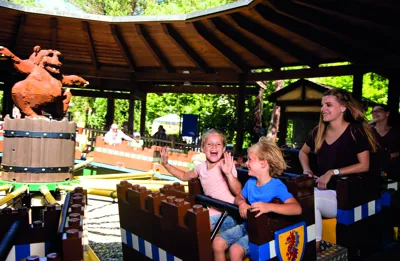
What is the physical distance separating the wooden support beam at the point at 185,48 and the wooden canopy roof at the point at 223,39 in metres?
0.02

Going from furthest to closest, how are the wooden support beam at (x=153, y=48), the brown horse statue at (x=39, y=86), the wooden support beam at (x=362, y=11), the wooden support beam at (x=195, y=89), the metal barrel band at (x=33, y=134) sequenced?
the wooden support beam at (x=195, y=89) < the wooden support beam at (x=153, y=48) < the wooden support beam at (x=362, y=11) < the brown horse statue at (x=39, y=86) < the metal barrel band at (x=33, y=134)

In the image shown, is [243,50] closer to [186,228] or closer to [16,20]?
[16,20]

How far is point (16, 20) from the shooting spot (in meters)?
6.72

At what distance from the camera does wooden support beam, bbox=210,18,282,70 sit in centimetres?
633

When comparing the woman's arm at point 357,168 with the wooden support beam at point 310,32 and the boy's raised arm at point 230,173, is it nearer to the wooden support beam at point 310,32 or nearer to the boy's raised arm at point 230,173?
the boy's raised arm at point 230,173

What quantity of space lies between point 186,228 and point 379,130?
2985 mm

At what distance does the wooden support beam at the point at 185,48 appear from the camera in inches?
267

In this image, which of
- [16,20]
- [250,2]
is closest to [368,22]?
[250,2]

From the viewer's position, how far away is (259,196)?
2146mm

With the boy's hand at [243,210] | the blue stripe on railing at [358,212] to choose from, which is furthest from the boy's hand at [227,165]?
the blue stripe on railing at [358,212]

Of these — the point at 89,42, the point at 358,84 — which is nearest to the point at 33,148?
the point at 89,42

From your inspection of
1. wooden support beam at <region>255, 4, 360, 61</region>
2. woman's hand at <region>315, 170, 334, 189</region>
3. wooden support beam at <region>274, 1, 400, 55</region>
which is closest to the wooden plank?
wooden support beam at <region>255, 4, 360, 61</region>

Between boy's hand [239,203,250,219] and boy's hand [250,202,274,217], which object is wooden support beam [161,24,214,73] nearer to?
boy's hand [239,203,250,219]

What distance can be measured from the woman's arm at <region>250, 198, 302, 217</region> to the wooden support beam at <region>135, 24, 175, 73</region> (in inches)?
211
